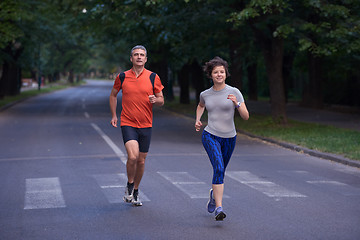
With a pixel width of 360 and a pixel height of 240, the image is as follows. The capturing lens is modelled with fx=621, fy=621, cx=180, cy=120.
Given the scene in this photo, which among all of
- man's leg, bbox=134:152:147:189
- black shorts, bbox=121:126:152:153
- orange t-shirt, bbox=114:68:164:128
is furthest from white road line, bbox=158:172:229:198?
orange t-shirt, bbox=114:68:164:128

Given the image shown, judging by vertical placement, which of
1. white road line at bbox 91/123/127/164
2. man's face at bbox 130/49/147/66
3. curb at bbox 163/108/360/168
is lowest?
white road line at bbox 91/123/127/164

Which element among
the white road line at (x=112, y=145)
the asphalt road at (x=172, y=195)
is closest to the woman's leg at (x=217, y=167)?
the asphalt road at (x=172, y=195)

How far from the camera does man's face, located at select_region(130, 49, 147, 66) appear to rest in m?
7.54

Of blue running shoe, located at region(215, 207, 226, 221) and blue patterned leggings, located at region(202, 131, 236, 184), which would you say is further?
blue patterned leggings, located at region(202, 131, 236, 184)

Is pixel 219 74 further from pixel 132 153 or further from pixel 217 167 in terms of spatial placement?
pixel 132 153

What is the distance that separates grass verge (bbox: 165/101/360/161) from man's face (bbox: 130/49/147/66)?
6.36 m

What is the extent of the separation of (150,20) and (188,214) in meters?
15.9

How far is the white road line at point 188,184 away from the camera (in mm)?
8719

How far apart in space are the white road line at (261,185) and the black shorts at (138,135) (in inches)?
80.6

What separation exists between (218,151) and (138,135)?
1203 millimetres

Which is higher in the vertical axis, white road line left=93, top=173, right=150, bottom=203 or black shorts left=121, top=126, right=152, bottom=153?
black shorts left=121, top=126, right=152, bottom=153

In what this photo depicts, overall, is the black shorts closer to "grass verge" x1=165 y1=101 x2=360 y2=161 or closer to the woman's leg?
the woman's leg

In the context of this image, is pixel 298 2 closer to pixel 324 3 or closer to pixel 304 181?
pixel 324 3

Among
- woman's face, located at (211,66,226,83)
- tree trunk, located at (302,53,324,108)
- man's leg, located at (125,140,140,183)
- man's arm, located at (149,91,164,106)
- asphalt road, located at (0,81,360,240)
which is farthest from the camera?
tree trunk, located at (302,53,324,108)
